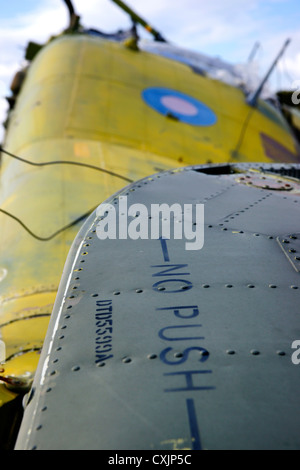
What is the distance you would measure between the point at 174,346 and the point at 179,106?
26.1 feet

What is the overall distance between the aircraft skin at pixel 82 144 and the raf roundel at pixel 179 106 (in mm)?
25

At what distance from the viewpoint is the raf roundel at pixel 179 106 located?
9805mm

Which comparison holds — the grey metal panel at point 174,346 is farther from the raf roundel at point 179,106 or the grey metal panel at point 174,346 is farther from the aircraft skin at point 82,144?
the raf roundel at point 179,106

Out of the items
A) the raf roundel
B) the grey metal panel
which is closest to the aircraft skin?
the raf roundel

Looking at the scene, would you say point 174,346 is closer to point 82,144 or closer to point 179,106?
point 82,144

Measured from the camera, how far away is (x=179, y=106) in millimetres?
10078

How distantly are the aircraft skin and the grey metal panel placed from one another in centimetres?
46

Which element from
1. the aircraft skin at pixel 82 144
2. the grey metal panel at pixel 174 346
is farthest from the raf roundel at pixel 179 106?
the grey metal panel at pixel 174 346

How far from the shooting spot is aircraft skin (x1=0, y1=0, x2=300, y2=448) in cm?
502

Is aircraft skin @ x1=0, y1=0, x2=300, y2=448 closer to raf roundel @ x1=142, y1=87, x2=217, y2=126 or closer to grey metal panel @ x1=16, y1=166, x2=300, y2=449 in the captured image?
raf roundel @ x1=142, y1=87, x2=217, y2=126

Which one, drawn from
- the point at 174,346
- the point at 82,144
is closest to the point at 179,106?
the point at 82,144

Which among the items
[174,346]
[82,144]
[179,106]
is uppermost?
[179,106]

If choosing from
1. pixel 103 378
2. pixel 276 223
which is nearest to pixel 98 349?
pixel 103 378
